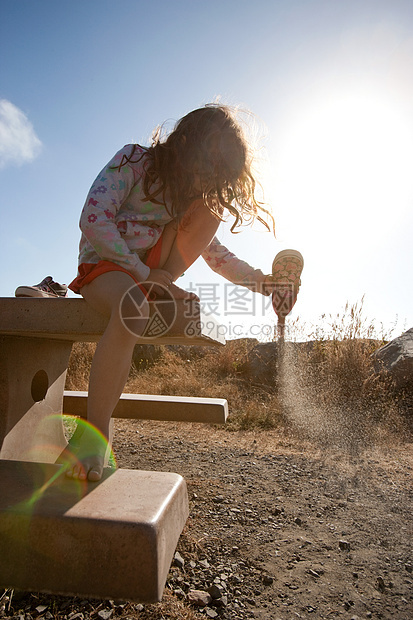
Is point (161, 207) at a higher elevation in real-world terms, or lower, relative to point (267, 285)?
higher

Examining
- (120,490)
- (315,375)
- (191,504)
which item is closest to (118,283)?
(120,490)

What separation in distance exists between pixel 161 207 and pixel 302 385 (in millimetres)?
3749

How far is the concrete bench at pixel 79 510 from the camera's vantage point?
3.34 feet

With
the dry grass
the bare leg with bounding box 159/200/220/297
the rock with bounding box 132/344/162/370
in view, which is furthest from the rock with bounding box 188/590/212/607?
the rock with bounding box 132/344/162/370

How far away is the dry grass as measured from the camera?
4000mm

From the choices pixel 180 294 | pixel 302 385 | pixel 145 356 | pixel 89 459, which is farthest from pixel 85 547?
pixel 145 356

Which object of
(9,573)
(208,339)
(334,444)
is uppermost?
(208,339)

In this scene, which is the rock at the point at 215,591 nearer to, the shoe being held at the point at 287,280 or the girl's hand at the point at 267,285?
the shoe being held at the point at 287,280

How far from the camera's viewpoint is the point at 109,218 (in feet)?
5.04

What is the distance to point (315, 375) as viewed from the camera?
5.02 metres

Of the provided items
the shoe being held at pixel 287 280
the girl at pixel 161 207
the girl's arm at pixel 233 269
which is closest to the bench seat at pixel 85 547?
the girl at pixel 161 207

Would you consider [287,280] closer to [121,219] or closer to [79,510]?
[121,219]

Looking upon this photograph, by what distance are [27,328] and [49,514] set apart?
0.71 metres

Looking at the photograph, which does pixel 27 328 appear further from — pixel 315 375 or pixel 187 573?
pixel 315 375
